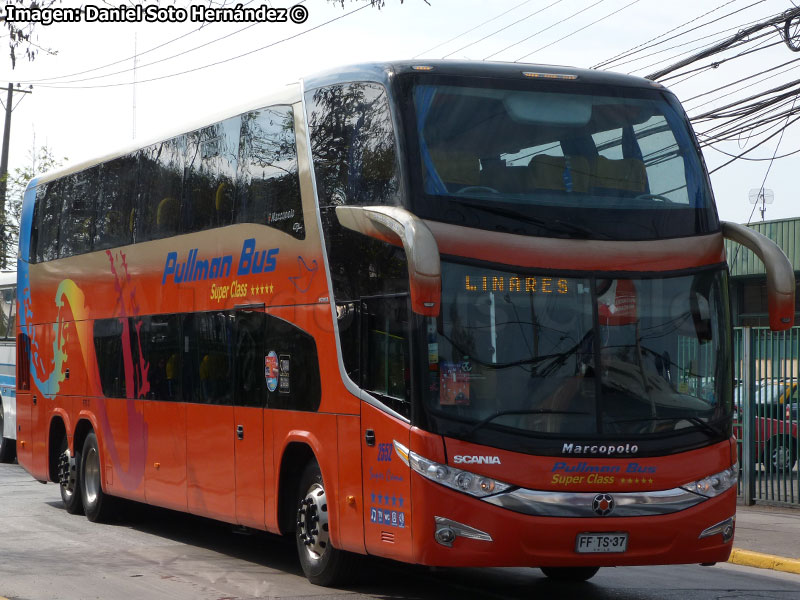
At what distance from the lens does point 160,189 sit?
1341 cm

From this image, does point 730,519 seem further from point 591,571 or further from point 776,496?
point 776,496

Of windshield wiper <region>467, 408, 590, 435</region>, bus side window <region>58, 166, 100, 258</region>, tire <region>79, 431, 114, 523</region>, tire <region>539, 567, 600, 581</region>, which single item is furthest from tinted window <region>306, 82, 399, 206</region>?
tire <region>79, 431, 114, 523</region>

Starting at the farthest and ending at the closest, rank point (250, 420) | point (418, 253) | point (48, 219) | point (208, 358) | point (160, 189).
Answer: point (48, 219) < point (160, 189) < point (208, 358) < point (250, 420) < point (418, 253)

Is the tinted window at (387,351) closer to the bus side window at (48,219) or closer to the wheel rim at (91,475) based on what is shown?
the wheel rim at (91,475)

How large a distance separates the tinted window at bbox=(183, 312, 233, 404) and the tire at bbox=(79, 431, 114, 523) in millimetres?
2927

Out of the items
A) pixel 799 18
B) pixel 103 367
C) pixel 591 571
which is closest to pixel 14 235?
pixel 103 367

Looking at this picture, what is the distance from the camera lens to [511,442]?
842 cm

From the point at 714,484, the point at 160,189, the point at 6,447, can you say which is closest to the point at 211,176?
the point at 160,189

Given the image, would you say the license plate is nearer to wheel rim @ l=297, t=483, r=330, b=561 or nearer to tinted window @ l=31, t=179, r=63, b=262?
wheel rim @ l=297, t=483, r=330, b=561

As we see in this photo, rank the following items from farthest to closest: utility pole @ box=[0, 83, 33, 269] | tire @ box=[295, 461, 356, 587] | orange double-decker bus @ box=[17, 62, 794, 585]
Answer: utility pole @ box=[0, 83, 33, 269], tire @ box=[295, 461, 356, 587], orange double-decker bus @ box=[17, 62, 794, 585]

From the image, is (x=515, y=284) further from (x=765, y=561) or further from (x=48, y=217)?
(x=48, y=217)

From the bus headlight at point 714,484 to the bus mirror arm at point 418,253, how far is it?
7.56ft

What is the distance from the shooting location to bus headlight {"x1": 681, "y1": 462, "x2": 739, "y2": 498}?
879 centimetres

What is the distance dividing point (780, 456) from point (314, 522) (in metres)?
7.67
